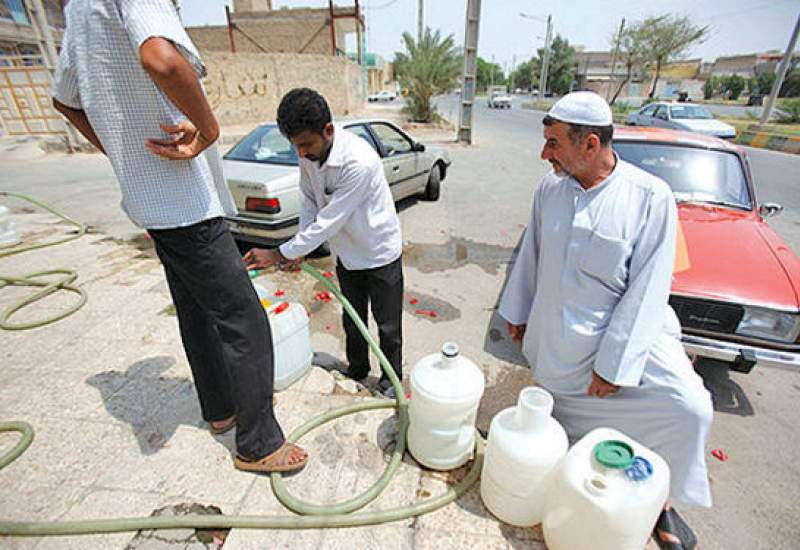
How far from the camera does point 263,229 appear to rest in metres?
4.42

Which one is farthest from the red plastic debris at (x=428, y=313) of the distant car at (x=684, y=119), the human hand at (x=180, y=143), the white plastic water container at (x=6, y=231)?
the distant car at (x=684, y=119)

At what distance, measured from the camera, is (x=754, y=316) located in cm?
253

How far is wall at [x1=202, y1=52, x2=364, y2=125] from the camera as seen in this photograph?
56.0ft

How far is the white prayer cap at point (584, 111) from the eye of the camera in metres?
1.48

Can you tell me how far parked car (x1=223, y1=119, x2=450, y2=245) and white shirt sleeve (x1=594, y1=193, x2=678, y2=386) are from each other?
254cm

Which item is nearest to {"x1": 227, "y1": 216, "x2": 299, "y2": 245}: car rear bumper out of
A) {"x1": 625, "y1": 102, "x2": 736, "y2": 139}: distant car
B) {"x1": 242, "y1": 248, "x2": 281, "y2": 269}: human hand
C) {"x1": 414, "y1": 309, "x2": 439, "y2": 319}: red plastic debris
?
{"x1": 414, "y1": 309, "x2": 439, "y2": 319}: red plastic debris

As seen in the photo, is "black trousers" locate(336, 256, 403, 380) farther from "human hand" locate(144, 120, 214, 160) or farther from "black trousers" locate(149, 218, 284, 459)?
"human hand" locate(144, 120, 214, 160)

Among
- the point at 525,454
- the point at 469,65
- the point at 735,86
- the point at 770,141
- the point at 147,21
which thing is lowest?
the point at 770,141

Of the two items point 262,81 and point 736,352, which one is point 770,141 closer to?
point 736,352

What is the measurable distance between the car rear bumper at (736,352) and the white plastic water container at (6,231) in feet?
23.0

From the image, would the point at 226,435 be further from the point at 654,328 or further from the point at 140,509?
the point at 654,328

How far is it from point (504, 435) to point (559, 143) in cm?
121

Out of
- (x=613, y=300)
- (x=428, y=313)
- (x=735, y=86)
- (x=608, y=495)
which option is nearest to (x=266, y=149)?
(x=428, y=313)

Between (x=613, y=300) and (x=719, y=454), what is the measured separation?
1688mm
